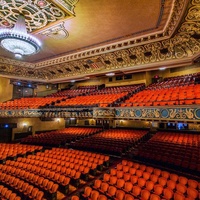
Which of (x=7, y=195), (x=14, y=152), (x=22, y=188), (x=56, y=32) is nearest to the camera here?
(x=7, y=195)

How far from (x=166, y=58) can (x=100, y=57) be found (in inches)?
118

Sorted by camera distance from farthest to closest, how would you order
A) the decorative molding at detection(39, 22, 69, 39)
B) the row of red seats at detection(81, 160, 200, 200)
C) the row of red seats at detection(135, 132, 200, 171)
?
the decorative molding at detection(39, 22, 69, 39) < the row of red seats at detection(135, 132, 200, 171) < the row of red seats at detection(81, 160, 200, 200)

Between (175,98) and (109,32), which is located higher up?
(109,32)

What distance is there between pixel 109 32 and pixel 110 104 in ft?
8.79

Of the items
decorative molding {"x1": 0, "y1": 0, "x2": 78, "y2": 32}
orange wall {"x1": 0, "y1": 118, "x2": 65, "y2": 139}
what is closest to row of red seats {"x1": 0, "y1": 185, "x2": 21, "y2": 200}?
decorative molding {"x1": 0, "y1": 0, "x2": 78, "y2": 32}

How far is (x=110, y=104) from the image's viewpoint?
5672mm

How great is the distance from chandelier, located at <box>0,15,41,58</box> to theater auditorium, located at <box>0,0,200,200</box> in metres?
0.03

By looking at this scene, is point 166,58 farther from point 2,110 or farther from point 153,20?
point 2,110

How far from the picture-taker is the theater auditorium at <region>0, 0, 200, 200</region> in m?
3.40

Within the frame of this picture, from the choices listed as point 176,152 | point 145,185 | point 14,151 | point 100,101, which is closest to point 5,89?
point 14,151

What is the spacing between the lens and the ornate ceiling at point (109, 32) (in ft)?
13.2

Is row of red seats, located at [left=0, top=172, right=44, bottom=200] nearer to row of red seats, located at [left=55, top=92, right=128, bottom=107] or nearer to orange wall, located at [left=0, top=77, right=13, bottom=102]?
row of red seats, located at [left=55, top=92, right=128, bottom=107]

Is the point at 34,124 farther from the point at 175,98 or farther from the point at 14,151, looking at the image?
the point at 175,98

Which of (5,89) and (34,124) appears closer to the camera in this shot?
(5,89)
